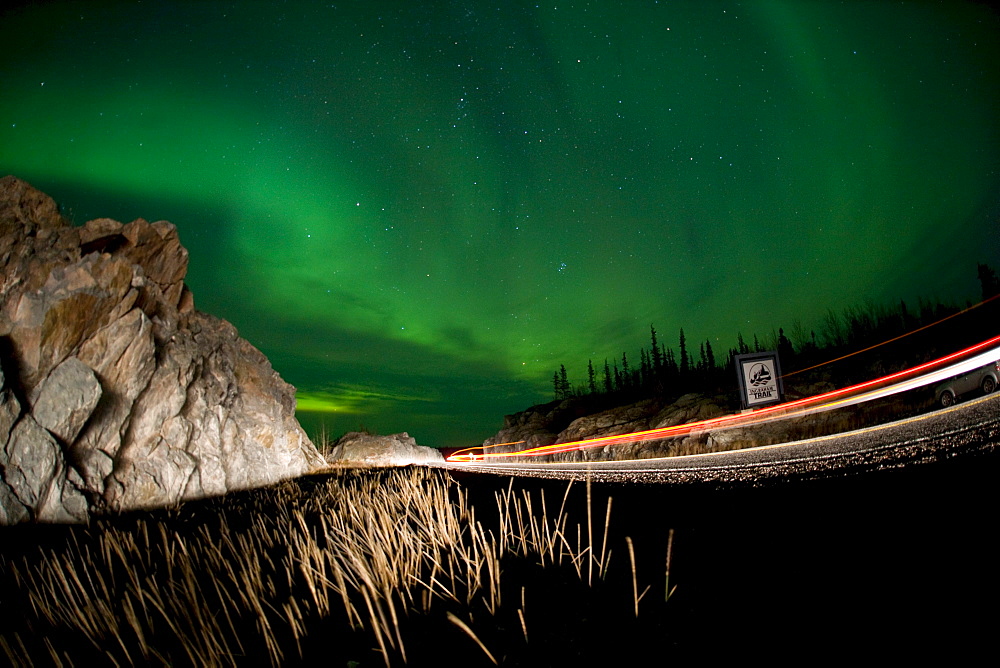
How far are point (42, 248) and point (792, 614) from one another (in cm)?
1880

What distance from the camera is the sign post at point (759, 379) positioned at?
64.8 feet

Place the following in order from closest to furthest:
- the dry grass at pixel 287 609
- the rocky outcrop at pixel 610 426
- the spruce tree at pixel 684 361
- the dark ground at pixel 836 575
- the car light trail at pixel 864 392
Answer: the dark ground at pixel 836 575
the dry grass at pixel 287 609
the car light trail at pixel 864 392
the rocky outcrop at pixel 610 426
the spruce tree at pixel 684 361

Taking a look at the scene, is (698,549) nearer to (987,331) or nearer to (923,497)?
(923,497)

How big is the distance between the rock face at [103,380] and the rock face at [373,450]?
18.5m

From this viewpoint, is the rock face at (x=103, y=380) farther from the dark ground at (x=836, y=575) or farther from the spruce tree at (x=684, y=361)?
the spruce tree at (x=684, y=361)

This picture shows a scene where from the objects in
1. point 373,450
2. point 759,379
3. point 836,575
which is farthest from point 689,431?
point 373,450

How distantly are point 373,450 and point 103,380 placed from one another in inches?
1111

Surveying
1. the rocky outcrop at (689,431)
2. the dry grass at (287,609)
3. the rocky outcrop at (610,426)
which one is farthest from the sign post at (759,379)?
the dry grass at (287,609)

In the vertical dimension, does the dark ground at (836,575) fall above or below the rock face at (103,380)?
below

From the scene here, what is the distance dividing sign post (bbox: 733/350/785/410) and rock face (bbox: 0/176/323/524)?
23.1 m

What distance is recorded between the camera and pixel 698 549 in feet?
11.0

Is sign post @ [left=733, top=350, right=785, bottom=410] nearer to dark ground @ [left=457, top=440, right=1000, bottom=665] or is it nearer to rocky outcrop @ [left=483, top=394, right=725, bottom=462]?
rocky outcrop @ [left=483, top=394, right=725, bottom=462]

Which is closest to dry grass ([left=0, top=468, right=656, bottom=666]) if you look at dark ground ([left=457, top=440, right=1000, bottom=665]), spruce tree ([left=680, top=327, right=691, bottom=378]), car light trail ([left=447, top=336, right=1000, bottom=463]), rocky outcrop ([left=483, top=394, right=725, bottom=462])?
dark ground ([left=457, top=440, right=1000, bottom=665])

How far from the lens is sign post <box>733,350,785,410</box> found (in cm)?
1975
